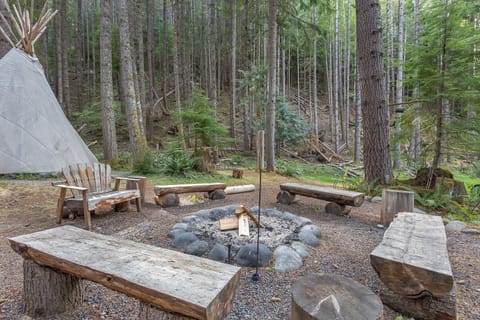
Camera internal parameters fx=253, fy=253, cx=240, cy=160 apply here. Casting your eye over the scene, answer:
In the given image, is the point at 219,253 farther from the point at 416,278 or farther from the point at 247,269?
the point at 416,278

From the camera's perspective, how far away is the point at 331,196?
Answer: 4.32m

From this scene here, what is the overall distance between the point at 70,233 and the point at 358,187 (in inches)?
210

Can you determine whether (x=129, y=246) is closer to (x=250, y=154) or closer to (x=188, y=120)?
(x=188, y=120)

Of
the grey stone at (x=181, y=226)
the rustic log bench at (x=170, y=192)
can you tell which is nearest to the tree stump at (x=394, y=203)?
the grey stone at (x=181, y=226)

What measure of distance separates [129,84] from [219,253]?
6427 millimetres

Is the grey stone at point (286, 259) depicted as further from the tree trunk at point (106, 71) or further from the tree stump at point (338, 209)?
the tree trunk at point (106, 71)

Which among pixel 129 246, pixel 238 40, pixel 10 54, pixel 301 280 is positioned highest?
pixel 238 40

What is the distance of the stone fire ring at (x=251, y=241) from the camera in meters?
2.61

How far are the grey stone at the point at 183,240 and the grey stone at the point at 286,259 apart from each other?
982mm

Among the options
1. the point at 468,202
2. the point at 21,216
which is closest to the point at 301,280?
the point at 21,216

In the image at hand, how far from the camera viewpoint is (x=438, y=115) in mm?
5000

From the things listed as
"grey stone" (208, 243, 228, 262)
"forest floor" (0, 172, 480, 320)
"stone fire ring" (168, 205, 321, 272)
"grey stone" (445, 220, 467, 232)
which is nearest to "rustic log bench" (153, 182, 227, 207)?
"forest floor" (0, 172, 480, 320)

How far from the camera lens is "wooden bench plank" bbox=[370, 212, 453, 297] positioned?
63.7 inches

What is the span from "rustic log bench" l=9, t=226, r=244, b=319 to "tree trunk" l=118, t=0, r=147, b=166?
5760 millimetres
